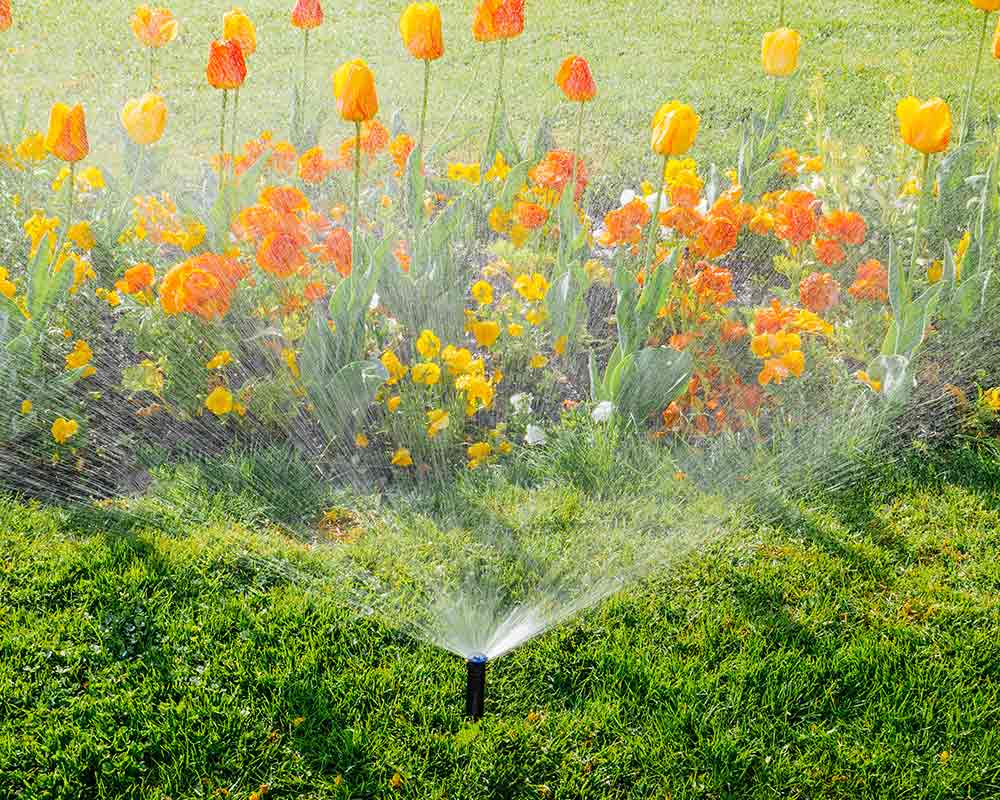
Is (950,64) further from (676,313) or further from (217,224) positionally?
(217,224)

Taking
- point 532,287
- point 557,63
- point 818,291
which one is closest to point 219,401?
point 532,287

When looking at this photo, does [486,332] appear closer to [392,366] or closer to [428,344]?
[428,344]

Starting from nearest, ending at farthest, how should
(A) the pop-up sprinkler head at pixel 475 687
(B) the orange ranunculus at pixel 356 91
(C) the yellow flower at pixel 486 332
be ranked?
(A) the pop-up sprinkler head at pixel 475 687
(B) the orange ranunculus at pixel 356 91
(C) the yellow flower at pixel 486 332

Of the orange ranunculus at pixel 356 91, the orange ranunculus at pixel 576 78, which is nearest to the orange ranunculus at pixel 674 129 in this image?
the orange ranunculus at pixel 576 78

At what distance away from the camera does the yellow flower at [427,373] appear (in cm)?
350

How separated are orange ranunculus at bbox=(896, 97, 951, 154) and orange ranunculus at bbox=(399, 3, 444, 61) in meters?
1.50

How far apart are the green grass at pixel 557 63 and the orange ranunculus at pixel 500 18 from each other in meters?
2.09

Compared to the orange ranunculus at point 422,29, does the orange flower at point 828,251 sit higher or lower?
lower

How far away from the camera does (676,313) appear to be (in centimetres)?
415

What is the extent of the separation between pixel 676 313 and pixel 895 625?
1553 millimetres

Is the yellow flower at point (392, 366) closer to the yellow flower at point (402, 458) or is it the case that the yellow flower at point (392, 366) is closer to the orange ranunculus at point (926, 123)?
the yellow flower at point (402, 458)

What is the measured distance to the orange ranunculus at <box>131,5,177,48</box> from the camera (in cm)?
436

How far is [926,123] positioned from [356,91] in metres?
1.81

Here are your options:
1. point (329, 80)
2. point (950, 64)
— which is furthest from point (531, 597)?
point (950, 64)
